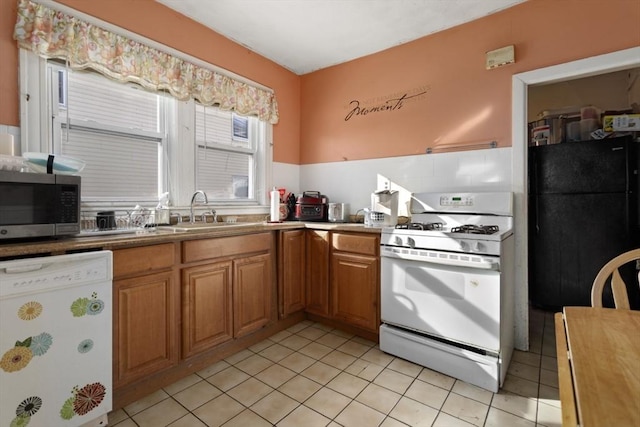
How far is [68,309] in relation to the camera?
1.38 metres

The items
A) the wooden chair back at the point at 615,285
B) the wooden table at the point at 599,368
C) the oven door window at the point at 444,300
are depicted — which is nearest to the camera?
the wooden table at the point at 599,368

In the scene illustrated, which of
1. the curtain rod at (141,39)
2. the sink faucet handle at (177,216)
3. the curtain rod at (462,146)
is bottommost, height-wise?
the sink faucet handle at (177,216)

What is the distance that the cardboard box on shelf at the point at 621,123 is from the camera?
2.73 m

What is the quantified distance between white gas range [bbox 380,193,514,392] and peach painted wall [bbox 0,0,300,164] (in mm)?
1884

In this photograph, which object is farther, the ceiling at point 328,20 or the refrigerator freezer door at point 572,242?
the refrigerator freezer door at point 572,242

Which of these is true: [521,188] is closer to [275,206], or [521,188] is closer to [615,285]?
[615,285]

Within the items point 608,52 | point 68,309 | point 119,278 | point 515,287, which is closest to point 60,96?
point 119,278

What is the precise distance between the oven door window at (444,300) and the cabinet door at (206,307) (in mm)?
1118

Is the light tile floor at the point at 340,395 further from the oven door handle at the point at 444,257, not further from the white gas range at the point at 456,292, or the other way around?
the oven door handle at the point at 444,257

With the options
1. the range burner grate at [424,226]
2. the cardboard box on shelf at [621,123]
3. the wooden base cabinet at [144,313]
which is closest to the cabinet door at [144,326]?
the wooden base cabinet at [144,313]

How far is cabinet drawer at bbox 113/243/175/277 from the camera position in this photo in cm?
160

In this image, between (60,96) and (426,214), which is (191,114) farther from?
(426,214)

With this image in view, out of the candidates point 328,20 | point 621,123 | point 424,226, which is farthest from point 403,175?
point 621,123

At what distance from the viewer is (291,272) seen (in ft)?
8.80
